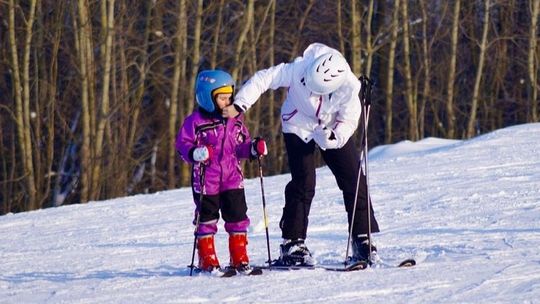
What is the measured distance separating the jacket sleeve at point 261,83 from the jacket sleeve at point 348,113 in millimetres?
398

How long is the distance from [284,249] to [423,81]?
2221cm

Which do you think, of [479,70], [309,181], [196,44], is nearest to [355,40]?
[479,70]

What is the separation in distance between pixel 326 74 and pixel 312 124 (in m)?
0.44

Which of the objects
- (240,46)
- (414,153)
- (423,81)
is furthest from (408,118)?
(414,153)

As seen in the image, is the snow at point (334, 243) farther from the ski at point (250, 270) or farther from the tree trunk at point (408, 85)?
the tree trunk at point (408, 85)

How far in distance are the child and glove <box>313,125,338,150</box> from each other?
1.34ft

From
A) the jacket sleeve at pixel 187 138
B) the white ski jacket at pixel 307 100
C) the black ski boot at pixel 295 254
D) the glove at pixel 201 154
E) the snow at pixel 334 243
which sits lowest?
the snow at pixel 334 243

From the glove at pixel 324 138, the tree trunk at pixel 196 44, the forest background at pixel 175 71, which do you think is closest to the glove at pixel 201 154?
the glove at pixel 324 138

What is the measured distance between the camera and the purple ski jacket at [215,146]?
822cm

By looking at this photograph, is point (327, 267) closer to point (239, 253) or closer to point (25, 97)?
point (239, 253)

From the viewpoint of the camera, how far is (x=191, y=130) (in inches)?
323

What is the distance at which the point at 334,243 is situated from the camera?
31.7 feet

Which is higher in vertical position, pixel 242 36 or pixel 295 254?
pixel 242 36

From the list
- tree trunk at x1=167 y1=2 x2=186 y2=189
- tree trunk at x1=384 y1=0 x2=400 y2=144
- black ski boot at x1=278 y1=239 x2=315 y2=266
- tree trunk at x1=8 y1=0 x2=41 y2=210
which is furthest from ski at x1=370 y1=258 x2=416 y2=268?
tree trunk at x1=384 y1=0 x2=400 y2=144
